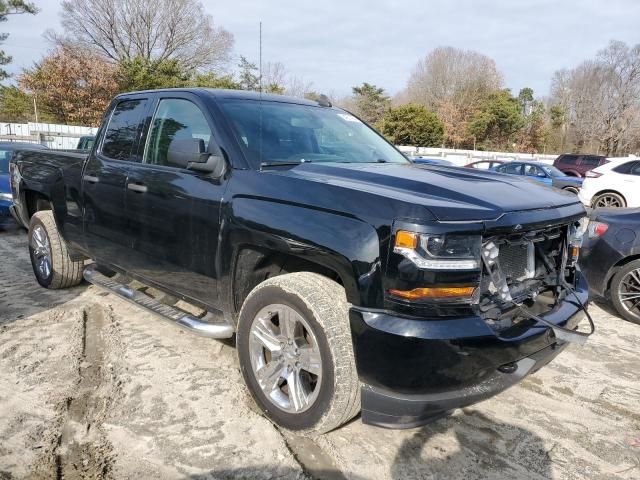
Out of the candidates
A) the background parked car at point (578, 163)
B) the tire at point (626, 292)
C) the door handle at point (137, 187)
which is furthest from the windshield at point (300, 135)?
the background parked car at point (578, 163)

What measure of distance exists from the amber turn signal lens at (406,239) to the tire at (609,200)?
11438mm

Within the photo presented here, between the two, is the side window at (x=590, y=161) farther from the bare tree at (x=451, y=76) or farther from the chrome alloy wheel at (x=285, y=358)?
the bare tree at (x=451, y=76)

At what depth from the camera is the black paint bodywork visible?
4660 millimetres

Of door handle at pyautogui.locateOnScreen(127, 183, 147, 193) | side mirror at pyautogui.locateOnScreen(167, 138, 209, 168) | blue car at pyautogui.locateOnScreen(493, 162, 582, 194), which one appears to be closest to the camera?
side mirror at pyautogui.locateOnScreen(167, 138, 209, 168)

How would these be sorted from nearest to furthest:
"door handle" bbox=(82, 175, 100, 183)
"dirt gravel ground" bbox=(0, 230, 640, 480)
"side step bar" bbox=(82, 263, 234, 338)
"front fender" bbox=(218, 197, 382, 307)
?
"front fender" bbox=(218, 197, 382, 307), "dirt gravel ground" bbox=(0, 230, 640, 480), "side step bar" bbox=(82, 263, 234, 338), "door handle" bbox=(82, 175, 100, 183)

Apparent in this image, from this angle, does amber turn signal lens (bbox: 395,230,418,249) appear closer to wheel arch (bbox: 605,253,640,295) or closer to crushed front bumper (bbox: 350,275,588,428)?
crushed front bumper (bbox: 350,275,588,428)

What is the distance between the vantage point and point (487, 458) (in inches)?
100

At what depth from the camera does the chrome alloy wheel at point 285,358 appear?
2521 millimetres

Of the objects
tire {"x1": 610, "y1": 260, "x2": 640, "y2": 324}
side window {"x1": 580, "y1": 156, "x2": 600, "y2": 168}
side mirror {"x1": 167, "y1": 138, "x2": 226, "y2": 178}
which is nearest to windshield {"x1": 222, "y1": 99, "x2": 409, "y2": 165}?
side mirror {"x1": 167, "y1": 138, "x2": 226, "y2": 178}

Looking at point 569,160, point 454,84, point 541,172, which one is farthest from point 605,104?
point 541,172

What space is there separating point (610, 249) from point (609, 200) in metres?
8.34

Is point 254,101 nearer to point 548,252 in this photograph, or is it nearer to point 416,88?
point 548,252

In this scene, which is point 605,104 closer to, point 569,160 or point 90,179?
point 569,160

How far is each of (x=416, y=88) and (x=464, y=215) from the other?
57.5 m
